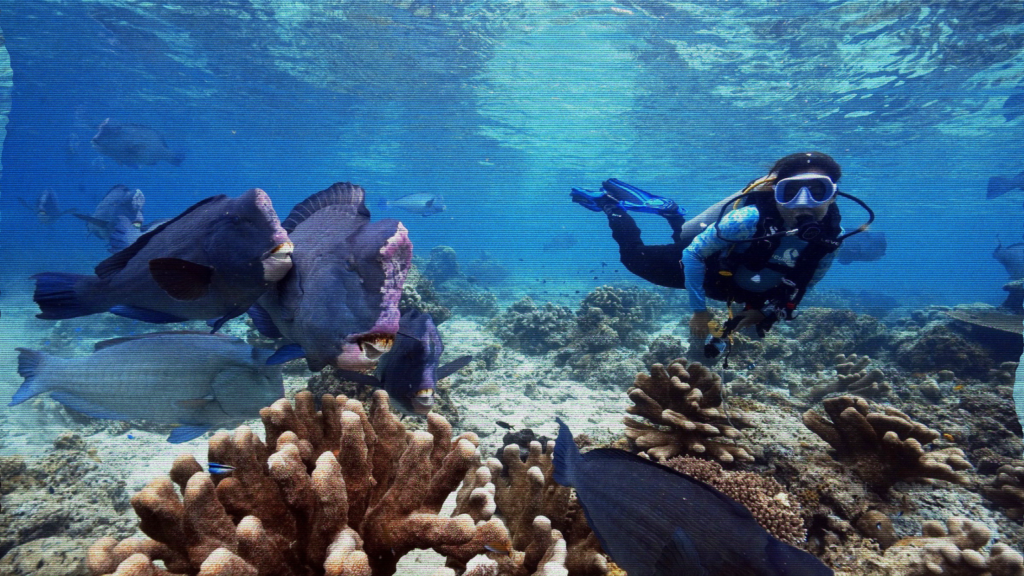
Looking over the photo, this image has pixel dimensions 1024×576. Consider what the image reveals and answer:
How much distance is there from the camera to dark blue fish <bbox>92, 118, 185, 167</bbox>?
34.1ft

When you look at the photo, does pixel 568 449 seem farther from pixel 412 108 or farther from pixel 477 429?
pixel 412 108

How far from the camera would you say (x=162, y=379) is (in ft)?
7.49

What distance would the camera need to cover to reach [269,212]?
5.24 ft

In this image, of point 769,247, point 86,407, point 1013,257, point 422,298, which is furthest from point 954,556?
point 1013,257

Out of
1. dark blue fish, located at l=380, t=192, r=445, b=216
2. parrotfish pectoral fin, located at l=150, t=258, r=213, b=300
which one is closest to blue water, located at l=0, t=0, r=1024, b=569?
dark blue fish, located at l=380, t=192, r=445, b=216

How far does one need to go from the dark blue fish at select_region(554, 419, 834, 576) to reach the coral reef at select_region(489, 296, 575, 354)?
6.25m

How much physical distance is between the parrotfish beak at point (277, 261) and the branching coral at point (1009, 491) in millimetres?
5168

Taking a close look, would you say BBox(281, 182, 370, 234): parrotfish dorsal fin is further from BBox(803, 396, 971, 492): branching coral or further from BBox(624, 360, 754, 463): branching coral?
BBox(803, 396, 971, 492): branching coral

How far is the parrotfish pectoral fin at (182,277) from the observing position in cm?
142

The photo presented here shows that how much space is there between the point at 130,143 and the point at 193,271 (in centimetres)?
1339

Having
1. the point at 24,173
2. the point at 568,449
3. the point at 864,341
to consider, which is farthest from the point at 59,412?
the point at 24,173

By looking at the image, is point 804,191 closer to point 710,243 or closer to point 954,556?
point 710,243

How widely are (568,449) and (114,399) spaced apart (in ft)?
8.31

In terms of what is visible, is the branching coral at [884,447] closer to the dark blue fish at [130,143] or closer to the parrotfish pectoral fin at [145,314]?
the parrotfish pectoral fin at [145,314]
